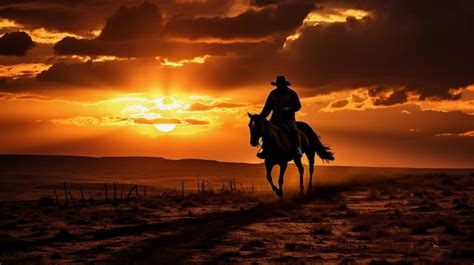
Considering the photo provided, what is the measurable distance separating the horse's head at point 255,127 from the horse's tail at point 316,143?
257 inches

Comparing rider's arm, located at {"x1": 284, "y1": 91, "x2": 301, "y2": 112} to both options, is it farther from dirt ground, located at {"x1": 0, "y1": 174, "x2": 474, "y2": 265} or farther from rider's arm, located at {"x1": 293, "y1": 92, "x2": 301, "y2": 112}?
dirt ground, located at {"x1": 0, "y1": 174, "x2": 474, "y2": 265}

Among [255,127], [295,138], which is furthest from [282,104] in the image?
[255,127]

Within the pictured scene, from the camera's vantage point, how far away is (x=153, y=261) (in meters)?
15.7

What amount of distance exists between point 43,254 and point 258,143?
10639 mm

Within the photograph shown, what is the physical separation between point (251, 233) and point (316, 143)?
14265mm

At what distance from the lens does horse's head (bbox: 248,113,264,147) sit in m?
25.7

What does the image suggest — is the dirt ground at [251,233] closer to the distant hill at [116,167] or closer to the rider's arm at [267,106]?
the rider's arm at [267,106]

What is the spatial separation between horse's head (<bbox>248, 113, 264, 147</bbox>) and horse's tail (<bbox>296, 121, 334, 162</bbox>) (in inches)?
257

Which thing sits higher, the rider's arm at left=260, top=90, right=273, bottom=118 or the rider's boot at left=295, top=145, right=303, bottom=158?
the rider's arm at left=260, top=90, right=273, bottom=118

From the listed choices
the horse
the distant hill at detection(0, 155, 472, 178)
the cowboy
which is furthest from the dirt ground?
the distant hill at detection(0, 155, 472, 178)

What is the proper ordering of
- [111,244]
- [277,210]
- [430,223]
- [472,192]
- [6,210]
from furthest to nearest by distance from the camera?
1. [472,192]
2. [6,210]
3. [277,210]
4. [430,223]
5. [111,244]

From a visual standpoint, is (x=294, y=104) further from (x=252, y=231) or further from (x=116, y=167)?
(x=116, y=167)

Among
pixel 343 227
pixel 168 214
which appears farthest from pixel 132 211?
pixel 343 227

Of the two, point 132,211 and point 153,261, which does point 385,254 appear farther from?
point 132,211
